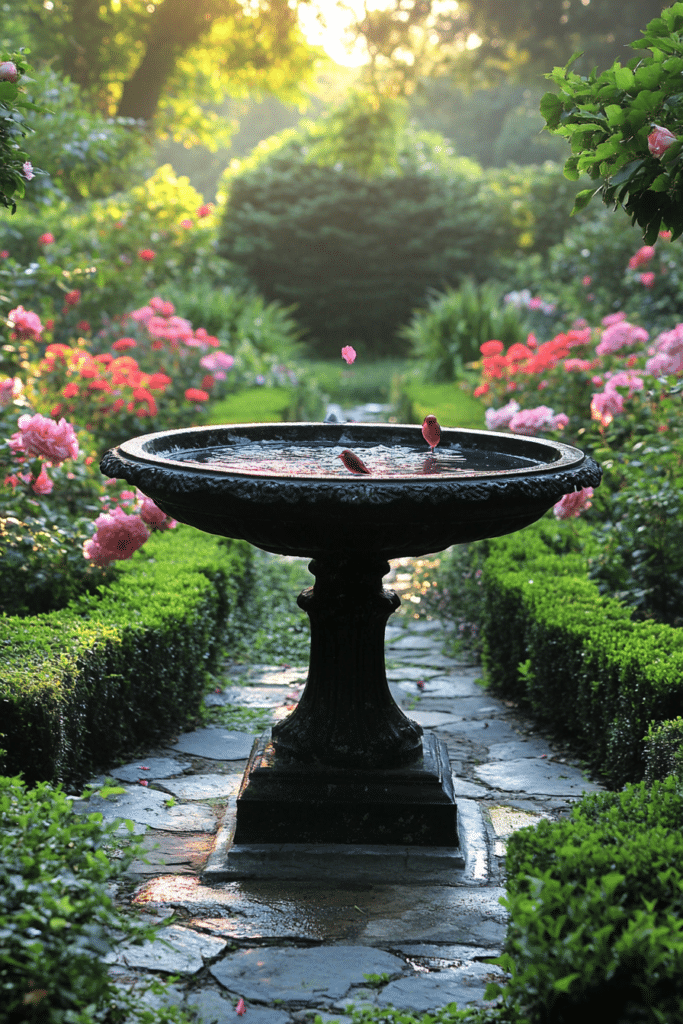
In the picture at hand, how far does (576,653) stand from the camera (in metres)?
3.82

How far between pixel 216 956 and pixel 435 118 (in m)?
41.7

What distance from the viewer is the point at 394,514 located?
2.61m

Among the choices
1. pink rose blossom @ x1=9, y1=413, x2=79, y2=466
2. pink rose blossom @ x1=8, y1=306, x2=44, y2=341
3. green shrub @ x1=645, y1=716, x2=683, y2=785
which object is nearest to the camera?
green shrub @ x1=645, y1=716, x2=683, y2=785

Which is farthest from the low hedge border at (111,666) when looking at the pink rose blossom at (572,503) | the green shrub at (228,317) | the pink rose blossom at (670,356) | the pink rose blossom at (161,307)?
the green shrub at (228,317)

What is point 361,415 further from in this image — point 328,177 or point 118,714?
point 328,177

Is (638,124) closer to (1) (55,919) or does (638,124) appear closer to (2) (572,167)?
(2) (572,167)

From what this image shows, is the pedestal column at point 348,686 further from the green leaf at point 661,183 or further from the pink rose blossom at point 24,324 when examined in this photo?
the pink rose blossom at point 24,324

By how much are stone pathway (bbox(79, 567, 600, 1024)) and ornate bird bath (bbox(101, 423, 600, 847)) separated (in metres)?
0.23

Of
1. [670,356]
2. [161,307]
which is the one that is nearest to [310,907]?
[670,356]

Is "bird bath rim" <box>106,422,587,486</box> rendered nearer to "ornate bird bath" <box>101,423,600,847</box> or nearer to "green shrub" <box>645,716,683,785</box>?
"ornate bird bath" <box>101,423,600,847</box>

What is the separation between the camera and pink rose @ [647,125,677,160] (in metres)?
2.58

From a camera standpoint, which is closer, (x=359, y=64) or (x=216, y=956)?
(x=216, y=956)

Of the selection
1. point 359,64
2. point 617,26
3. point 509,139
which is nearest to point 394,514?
point 359,64

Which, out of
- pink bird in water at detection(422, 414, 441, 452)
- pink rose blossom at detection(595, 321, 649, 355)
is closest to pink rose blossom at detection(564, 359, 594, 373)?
pink rose blossom at detection(595, 321, 649, 355)
